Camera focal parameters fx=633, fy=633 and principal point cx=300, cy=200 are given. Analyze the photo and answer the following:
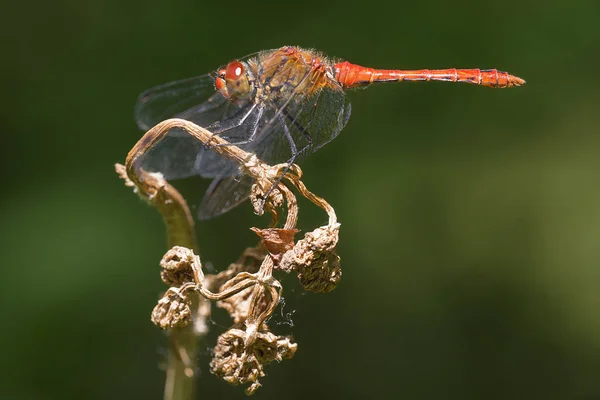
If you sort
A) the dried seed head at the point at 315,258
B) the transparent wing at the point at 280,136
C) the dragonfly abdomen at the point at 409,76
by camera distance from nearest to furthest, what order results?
1. the dried seed head at the point at 315,258
2. the transparent wing at the point at 280,136
3. the dragonfly abdomen at the point at 409,76

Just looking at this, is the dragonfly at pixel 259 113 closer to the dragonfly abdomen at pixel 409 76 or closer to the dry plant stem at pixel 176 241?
the dragonfly abdomen at pixel 409 76

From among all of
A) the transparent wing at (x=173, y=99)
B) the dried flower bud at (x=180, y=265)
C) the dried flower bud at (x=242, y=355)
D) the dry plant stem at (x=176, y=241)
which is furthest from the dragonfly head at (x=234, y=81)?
the dried flower bud at (x=242, y=355)

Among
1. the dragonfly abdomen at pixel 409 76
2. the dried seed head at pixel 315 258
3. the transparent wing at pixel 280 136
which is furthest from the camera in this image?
the dragonfly abdomen at pixel 409 76

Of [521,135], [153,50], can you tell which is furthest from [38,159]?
[521,135]

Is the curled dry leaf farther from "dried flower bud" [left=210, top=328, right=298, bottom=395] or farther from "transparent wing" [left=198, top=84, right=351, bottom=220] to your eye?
"transparent wing" [left=198, top=84, right=351, bottom=220]

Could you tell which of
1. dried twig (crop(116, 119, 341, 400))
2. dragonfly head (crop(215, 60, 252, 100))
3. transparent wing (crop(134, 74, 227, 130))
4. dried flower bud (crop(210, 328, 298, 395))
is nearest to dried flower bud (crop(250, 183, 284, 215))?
dried twig (crop(116, 119, 341, 400))

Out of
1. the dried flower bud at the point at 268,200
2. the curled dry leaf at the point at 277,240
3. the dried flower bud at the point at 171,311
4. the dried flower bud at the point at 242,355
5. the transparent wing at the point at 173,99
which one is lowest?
the dried flower bud at the point at 242,355
